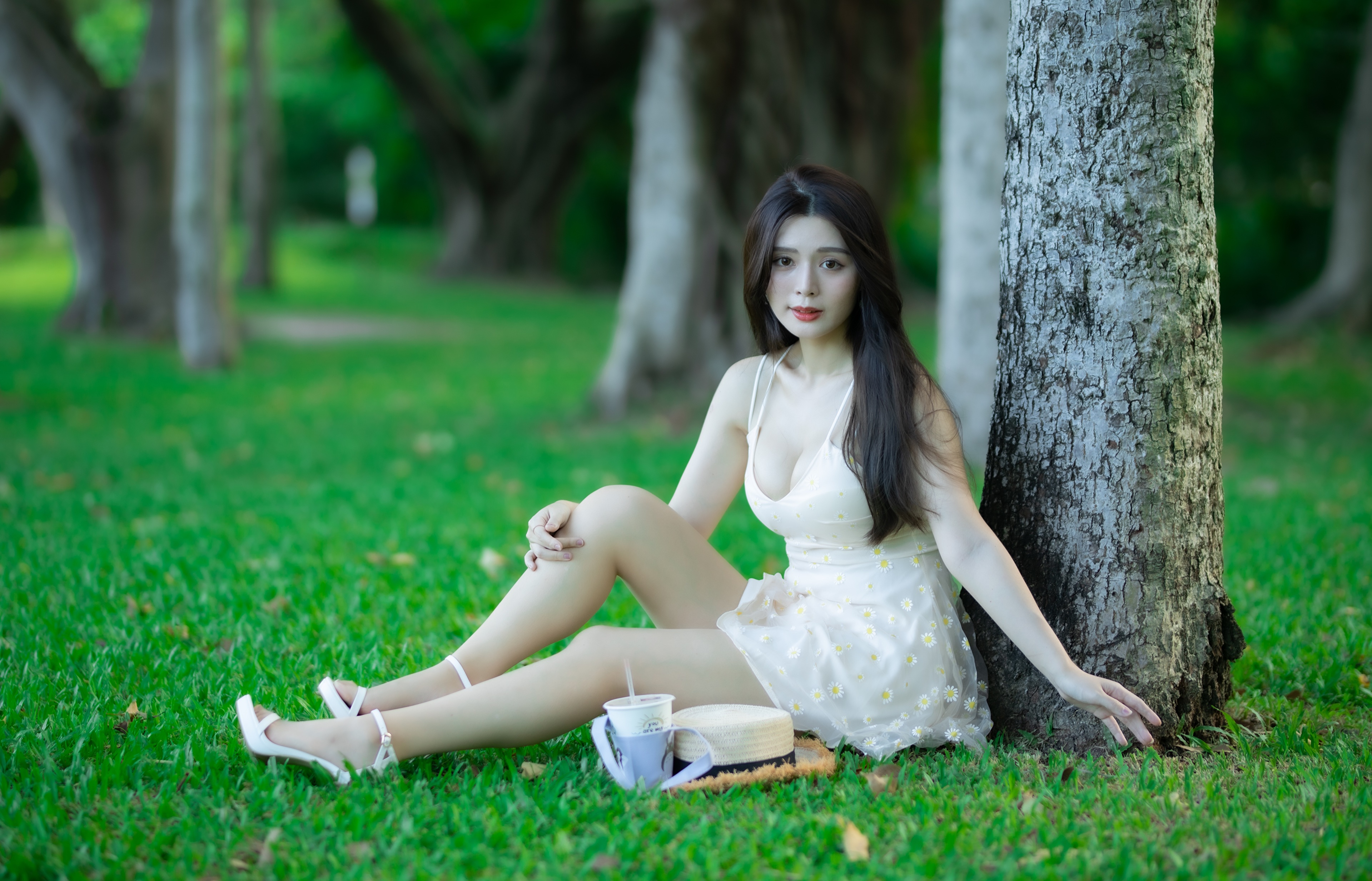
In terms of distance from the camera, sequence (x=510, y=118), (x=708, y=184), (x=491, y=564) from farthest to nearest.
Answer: (x=510, y=118) < (x=708, y=184) < (x=491, y=564)

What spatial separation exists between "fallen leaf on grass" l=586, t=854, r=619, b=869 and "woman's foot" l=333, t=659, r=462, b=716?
0.68m

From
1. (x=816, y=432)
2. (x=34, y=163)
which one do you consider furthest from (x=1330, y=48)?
(x=34, y=163)

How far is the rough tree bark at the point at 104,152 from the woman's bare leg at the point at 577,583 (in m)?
11.8

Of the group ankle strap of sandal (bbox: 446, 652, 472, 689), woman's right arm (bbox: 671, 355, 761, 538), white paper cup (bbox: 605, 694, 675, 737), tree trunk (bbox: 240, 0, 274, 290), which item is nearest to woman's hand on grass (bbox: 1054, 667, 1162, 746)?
white paper cup (bbox: 605, 694, 675, 737)

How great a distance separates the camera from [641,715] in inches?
102

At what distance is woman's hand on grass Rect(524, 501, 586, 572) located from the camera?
287cm

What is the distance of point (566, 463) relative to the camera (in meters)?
7.39

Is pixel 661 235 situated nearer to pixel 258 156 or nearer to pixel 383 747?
pixel 383 747

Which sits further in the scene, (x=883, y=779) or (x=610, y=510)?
(x=610, y=510)

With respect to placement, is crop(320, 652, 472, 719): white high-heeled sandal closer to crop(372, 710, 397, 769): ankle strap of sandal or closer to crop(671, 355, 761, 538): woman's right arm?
crop(372, 710, 397, 769): ankle strap of sandal

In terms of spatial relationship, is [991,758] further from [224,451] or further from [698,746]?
[224,451]

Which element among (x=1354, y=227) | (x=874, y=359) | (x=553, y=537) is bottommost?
(x=553, y=537)

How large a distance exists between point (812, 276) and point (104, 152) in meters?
12.5

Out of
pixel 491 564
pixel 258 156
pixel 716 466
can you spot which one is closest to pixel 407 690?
pixel 716 466
